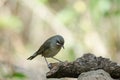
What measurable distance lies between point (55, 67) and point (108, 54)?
183 inches

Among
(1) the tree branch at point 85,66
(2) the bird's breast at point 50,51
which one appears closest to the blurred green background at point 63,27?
(2) the bird's breast at point 50,51

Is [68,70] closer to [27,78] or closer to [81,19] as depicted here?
[27,78]

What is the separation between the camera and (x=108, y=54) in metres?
8.33

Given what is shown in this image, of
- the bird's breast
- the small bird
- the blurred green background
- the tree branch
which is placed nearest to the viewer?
the tree branch

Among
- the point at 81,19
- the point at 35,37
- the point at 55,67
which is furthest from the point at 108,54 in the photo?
the point at 55,67

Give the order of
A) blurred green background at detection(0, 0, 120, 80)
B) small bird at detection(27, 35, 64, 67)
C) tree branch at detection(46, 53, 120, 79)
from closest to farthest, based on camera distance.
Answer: tree branch at detection(46, 53, 120, 79), small bird at detection(27, 35, 64, 67), blurred green background at detection(0, 0, 120, 80)

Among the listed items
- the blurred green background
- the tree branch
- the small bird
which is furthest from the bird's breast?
the blurred green background

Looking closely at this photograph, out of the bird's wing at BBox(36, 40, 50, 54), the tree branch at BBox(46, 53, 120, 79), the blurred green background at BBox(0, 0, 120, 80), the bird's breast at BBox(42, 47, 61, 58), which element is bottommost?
the tree branch at BBox(46, 53, 120, 79)

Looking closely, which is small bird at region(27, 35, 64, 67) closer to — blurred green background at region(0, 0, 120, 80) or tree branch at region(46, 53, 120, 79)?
tree branch at region(46, 53, 120, 79)

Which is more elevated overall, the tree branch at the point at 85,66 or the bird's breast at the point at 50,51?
the bird's breast at the point at 50,51

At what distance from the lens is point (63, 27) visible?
8117 millimetres

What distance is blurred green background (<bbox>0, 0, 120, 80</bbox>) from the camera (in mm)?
8055

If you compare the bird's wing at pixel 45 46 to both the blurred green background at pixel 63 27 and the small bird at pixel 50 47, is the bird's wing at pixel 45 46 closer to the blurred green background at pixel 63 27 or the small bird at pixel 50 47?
the small bird at pixel 50 47

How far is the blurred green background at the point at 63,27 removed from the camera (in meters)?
8.05
